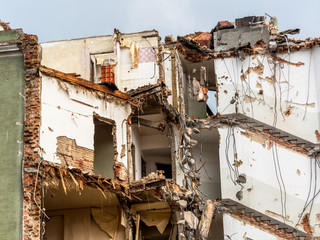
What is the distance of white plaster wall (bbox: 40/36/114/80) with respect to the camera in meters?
34.3

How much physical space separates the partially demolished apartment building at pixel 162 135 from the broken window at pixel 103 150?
4 cm

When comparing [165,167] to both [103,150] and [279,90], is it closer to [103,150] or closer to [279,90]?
[279,90]

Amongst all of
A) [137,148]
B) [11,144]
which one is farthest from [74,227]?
[137,148]

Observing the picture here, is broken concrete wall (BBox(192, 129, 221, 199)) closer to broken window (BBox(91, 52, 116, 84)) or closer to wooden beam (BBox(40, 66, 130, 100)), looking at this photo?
broken window (BBox(91, 52, 116, 84))

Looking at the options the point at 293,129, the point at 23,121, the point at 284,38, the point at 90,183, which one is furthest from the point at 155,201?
the point at 284,38

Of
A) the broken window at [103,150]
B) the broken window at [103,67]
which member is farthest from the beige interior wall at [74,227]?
the broken window at [103,67]

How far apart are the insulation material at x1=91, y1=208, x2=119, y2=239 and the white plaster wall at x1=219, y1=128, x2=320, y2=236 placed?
5740 millimetres

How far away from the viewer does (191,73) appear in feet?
117

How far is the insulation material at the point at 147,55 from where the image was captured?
33594mm

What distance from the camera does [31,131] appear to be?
24.6m

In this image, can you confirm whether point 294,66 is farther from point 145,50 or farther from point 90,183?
point 90,183

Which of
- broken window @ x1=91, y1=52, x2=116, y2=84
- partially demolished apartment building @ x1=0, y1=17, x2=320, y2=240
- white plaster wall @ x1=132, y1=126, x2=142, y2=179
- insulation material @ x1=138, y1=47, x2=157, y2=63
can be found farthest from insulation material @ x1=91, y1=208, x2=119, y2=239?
insulation material @ x1=138, y1=47, x2=157, y2=63

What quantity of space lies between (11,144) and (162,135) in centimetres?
1040

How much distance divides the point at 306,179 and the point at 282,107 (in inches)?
136
